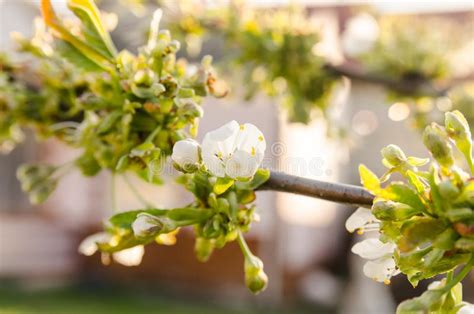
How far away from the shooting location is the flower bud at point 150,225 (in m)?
0.84

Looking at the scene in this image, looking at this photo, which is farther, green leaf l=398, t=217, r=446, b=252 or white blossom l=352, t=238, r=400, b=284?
white blossom l=352, t=238, r=400, b=284

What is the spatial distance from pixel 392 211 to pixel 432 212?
47mm

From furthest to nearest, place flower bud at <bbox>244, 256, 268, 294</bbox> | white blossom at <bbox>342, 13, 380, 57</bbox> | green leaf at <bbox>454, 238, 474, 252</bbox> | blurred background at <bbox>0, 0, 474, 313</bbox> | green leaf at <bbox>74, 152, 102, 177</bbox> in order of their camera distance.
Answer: blurred background at <bbox>0, 0, 474, 313</bbox> < white blossom at <bbox>342, 13, 380, 57</bbox> < green leaf at <bbox>74, 152, 102, 177</bbox> < flower bud at <bbox>244, 256, 268, 294</bbox> < green leaf at <bbox>454, 238, 474, 252</bbox>

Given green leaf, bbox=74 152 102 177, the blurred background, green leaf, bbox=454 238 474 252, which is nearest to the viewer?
green leaf, bbox=454 238 474 252

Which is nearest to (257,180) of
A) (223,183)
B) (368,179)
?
(223,183)

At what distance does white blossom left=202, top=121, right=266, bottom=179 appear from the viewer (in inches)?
31.3

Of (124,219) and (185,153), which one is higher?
(185,153)

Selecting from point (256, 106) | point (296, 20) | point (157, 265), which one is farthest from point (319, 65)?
point (157, 265)

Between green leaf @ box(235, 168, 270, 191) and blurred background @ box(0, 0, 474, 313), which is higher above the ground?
green leaf @ box(235, 168, 270, 191)

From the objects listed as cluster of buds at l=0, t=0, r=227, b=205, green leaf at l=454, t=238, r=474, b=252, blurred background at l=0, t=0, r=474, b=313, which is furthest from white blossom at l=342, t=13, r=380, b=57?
blurred background at l=0, t=0, r=474, b=313

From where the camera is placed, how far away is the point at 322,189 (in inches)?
32.2

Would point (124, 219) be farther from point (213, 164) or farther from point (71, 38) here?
point (71, 38)

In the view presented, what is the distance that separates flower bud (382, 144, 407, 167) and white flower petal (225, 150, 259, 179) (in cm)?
16

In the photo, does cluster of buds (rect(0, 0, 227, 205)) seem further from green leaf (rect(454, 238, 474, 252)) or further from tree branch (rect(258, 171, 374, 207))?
green leaf (rect(454, 238, 474, 252))
